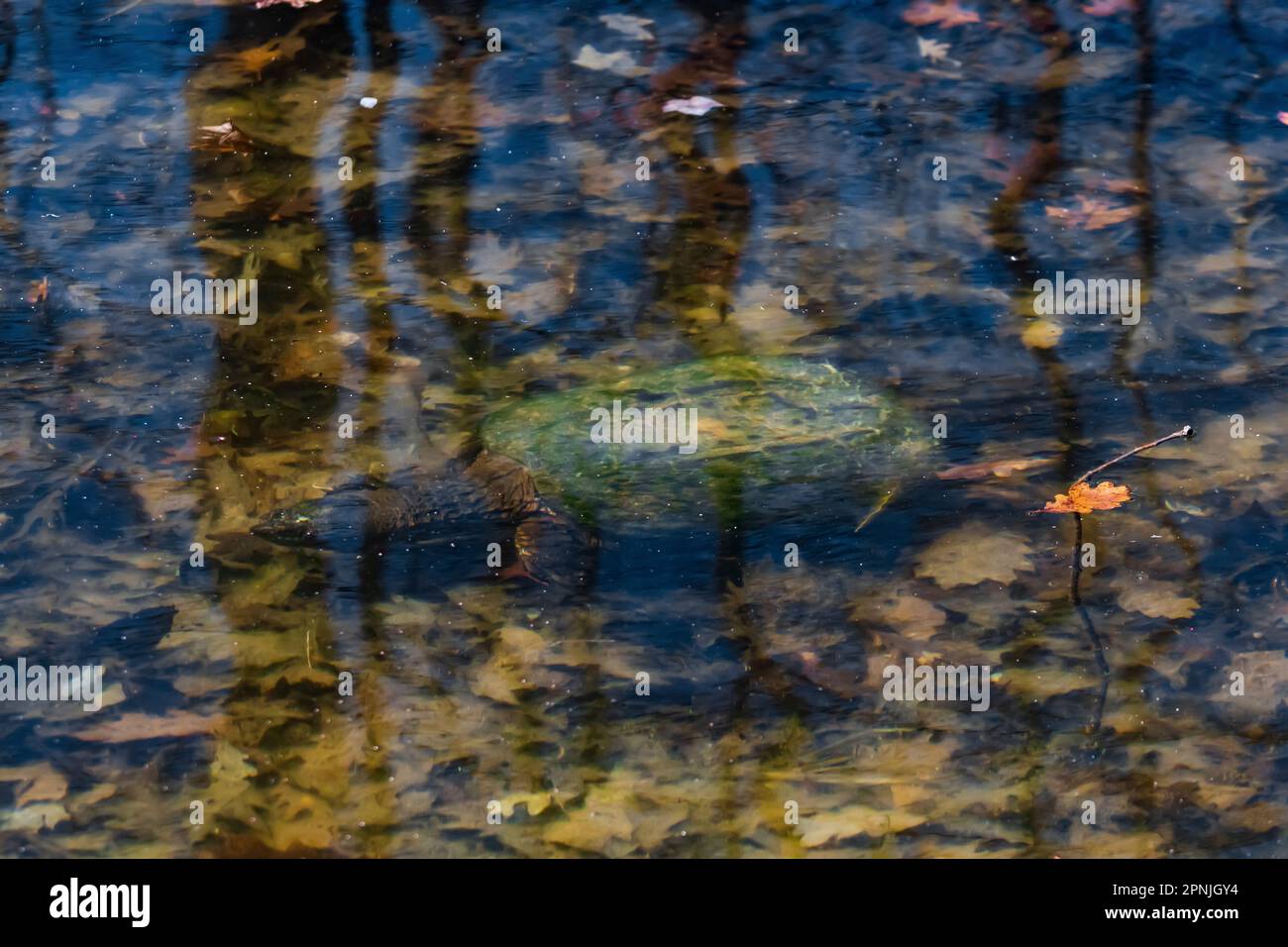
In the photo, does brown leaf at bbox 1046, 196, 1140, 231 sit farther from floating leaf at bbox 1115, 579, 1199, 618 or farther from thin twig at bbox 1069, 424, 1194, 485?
floating leaf at bbox 1115, 579, 1199, 618

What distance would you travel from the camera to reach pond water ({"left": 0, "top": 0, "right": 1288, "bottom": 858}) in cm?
273

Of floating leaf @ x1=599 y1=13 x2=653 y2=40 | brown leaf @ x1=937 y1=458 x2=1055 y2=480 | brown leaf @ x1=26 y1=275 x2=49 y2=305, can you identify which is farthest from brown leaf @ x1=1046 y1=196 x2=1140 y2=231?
brown leaf @ x1=26 y1=275 x2=49 y2=305

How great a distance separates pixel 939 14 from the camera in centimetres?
447

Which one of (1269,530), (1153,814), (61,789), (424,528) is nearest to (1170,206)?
(1269,530)

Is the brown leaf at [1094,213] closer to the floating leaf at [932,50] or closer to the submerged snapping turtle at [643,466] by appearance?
the floating leaf at [932,50]

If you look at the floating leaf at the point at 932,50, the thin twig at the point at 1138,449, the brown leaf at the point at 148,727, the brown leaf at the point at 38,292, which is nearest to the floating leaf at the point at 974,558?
the thin twig at the point at 1138,449

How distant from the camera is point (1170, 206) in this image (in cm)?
378

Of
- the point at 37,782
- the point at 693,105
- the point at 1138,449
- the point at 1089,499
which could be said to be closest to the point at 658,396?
the point at 1089,499

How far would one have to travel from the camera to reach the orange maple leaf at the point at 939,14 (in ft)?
14.6

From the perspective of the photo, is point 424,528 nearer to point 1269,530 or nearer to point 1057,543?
point 1057,543

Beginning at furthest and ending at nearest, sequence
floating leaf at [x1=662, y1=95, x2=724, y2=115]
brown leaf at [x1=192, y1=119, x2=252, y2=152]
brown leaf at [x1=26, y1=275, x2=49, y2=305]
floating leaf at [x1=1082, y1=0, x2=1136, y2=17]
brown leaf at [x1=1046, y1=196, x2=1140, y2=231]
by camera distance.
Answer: floating leaf at [x1=1082, y1=0, x2=1136, y2=17]
floating leaf at [x1=662, y1=95, x2=724, y2=115]
brown leaf at [x1=192, y1=119, x2=252, y2=152]
brown leaf at [x1=1046, y1=196, x2=1140, y2=231]
brown leaf at [x1=26, y1=275, x2=49, y2=305]

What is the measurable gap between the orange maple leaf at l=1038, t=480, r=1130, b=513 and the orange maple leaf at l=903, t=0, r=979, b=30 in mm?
2172

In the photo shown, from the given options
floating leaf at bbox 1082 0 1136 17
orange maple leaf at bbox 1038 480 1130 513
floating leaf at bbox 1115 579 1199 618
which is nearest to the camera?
floating leaf at bbox 1115 579 1199 618

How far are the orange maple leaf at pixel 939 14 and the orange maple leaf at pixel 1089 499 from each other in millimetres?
2172
